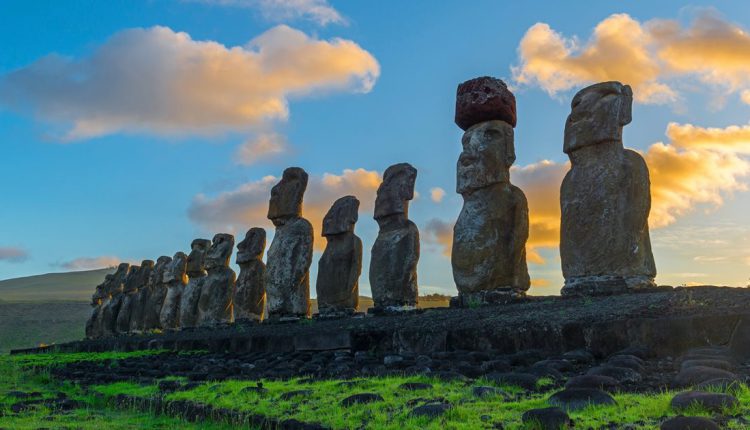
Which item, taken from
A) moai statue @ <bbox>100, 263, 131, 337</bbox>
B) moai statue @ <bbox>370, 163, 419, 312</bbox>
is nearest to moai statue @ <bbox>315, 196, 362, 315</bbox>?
moai statue @ <bbox>370, 163, 419, 312</bbox>

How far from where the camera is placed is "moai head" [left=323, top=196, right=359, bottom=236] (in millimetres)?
14820

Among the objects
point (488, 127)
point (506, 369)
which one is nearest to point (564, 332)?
point (506, 369)

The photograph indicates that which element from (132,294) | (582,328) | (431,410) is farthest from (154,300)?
(431,410)

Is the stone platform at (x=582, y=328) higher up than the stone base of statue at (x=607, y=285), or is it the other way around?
the stone base of statue at (x=607, y=285)

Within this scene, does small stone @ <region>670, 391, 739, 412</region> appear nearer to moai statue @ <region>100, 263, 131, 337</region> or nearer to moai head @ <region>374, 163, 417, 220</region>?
moai head @ <region>374, 163, 417, 220</region>

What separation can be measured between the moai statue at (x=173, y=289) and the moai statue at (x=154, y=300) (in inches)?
30.9

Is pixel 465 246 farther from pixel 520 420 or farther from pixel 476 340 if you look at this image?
pixel 520 420

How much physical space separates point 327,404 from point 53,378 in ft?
24.0

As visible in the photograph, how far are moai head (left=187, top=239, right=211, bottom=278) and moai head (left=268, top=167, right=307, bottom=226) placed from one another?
537cm

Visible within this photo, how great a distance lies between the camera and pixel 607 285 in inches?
340

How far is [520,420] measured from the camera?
140 inches

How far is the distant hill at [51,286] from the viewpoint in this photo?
8101cm

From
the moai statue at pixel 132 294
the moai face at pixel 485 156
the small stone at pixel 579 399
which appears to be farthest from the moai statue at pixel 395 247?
the moai statue at pixel 132 294

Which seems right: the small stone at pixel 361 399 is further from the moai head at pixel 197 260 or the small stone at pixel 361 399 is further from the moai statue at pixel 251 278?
the moai head at pixel 197 260
